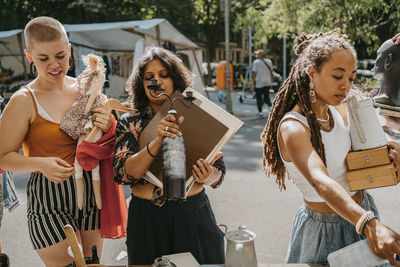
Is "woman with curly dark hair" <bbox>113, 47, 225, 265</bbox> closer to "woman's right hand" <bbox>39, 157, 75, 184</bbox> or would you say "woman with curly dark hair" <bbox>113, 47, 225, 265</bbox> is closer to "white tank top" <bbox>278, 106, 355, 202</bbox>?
"woman's right hand" <bbox>39, 157, 75, 184</bbox>

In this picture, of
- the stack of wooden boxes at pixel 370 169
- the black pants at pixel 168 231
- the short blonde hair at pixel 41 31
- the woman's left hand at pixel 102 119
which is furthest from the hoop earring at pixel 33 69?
the stack of wooden boxes at pixel 370 169

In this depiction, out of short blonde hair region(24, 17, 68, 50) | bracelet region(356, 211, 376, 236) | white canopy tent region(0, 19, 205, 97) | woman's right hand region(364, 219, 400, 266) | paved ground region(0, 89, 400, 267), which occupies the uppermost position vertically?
white canopy tent region(0, 19, 205, 97)

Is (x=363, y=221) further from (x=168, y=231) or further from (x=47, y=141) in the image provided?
(x=47, y=141)

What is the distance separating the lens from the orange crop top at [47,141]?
6.08 ft

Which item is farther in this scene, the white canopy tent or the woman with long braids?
the white canopy tent

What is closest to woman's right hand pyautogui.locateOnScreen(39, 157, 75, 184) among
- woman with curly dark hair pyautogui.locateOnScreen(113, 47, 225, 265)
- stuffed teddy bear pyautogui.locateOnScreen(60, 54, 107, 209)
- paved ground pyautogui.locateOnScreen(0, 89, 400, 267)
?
stuffed teddy bear pyautogui.locateOnScreen(60, 54, 107, 209)

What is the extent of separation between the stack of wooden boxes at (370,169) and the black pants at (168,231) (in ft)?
2.50

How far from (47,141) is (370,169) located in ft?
5.12

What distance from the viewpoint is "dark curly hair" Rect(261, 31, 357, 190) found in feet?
5.05

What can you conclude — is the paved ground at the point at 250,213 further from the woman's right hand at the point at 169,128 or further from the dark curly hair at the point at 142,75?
the woman's right hand at the point at 169,128

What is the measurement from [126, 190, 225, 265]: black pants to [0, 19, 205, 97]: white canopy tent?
7730mm

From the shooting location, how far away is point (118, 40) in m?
12.7

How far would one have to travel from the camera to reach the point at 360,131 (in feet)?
5.12

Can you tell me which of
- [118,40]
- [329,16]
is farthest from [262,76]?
[118,40]
